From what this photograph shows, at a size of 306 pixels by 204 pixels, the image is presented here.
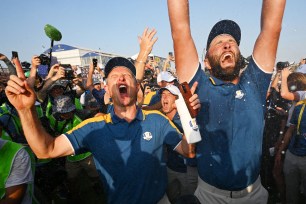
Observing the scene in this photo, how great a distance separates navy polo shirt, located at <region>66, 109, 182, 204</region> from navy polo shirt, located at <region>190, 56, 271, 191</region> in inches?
17.1

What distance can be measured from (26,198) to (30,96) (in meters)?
1.43

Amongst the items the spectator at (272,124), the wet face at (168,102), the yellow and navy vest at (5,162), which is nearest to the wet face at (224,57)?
the wet face at (168,102)

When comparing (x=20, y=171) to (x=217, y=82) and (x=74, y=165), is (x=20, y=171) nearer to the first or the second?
(x=217, y=82)

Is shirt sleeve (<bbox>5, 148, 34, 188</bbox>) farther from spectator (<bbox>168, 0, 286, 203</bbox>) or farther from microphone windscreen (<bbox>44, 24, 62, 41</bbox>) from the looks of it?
microphone windscreen (<bbox>44, 24, 62, 41</bbox>)

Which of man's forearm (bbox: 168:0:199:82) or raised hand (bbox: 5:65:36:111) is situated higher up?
man's forearm (bbox: 168:0:199:82)

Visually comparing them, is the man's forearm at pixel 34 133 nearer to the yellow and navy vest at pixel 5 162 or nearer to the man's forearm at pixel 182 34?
the yellow and navy vest at pixel 5 162

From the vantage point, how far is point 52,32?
445 centimetres

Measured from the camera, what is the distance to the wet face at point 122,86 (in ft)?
9.02

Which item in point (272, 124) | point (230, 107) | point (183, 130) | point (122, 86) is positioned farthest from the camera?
point (272, 124)

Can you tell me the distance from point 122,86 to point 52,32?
249 cm

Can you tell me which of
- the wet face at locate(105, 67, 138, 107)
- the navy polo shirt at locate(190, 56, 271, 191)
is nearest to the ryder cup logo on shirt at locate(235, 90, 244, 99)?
the navy polo shirt at locate(190, 56, 271, 191)

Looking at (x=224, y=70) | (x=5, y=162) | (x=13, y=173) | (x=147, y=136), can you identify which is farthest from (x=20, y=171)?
(x=224, y=70)

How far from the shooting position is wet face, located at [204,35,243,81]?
8.15 ft

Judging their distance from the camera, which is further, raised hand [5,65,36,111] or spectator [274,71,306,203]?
spectator [274,71,306,203]
